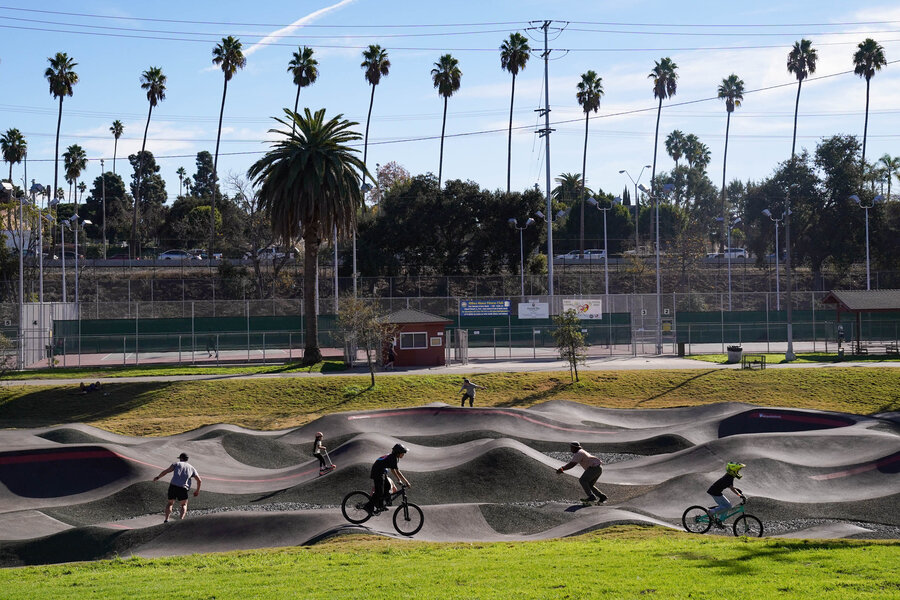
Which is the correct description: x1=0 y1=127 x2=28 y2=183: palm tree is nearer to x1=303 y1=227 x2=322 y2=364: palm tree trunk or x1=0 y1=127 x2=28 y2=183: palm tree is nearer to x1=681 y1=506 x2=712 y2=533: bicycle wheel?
x1=303 y1=227 x2=322 y2=364: palm tree trunk

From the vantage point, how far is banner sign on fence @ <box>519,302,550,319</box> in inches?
2415

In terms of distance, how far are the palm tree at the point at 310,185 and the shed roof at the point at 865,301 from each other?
3471 cm

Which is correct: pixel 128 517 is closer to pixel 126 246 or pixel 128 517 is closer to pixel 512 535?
pixel 512 535

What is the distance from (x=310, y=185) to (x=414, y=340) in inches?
461

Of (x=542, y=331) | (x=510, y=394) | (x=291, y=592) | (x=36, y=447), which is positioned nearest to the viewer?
(x=291, y=592)

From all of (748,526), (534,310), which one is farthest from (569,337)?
(748,526)

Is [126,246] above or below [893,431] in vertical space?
above

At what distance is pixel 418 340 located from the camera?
→ 49.4 meters

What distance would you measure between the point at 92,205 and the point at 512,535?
145 metres

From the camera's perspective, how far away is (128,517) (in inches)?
798

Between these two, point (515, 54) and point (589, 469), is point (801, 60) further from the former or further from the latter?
point (589, 469)

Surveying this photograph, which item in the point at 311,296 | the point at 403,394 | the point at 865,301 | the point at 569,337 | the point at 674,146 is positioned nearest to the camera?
the point at 403,394

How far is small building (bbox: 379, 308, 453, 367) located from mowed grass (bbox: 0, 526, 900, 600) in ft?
110

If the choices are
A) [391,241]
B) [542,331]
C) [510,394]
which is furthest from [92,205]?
[510,394]
